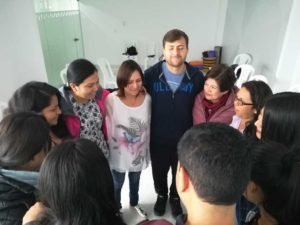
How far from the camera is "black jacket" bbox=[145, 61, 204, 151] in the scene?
5.34 feet

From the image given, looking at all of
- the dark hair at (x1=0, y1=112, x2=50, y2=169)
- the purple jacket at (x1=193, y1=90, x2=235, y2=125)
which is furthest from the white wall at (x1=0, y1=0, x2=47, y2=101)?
the purple jacket at (x1=193, y1=90, x2=235, y2=125)

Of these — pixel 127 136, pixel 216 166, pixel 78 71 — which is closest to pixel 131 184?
pixel 127 136

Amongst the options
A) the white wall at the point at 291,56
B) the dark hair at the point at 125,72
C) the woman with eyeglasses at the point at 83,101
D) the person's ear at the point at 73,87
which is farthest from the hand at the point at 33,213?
the white wall at the point at 291,56

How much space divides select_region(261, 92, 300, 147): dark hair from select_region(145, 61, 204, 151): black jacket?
60cm

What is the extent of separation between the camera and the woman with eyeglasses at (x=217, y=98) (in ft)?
5.19

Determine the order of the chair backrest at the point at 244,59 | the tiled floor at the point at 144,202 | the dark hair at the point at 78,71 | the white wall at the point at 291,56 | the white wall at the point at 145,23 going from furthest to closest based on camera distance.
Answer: the white wall at the point at 145,23, the chair backrest at the point at 244,59, the white wall at the point at 291,56, the tiled floor at the point at 144,202, the dark hair at the point at 78,71

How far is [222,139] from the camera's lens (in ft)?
2.19

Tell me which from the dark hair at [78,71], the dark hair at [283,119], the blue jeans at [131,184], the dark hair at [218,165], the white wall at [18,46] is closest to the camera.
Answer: the dark hair at [218,165]

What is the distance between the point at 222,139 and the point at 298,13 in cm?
308

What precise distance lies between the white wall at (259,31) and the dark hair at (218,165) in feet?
10.7

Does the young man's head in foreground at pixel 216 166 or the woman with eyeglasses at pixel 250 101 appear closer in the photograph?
the young man's head in foreground at pixel 216 166

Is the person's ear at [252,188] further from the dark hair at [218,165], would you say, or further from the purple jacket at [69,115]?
the purple jacket at [69,115]

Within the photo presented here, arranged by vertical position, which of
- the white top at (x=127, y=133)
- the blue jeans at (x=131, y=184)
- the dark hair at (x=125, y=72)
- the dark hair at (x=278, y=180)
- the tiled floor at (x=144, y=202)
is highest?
the dark hair at (x=125, y=72)

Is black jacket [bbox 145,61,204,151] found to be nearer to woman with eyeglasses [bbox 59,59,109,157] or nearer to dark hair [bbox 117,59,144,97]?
dark hair [bbox 117,59,144,97]
